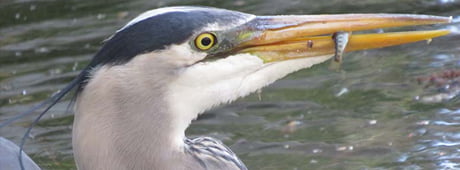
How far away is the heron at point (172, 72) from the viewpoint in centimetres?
346

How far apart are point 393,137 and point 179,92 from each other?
197cm

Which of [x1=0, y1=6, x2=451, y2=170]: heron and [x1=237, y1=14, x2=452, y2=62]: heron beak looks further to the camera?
[x1=237, y1=14, x2=452, y2=62]: heron beak

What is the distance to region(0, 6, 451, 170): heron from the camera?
11.4 ft

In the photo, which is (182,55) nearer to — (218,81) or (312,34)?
(218,81)

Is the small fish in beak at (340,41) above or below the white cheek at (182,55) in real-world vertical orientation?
above

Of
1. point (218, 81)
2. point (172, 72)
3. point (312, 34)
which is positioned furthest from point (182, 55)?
point (312, 34)

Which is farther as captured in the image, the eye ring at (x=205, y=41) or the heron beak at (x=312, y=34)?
the heron beak at (x=312, y=34)

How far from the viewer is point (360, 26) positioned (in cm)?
→ 365

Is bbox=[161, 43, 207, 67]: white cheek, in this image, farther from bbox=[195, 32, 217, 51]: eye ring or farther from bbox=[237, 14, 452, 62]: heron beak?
bbox=[237, 14, 452, 62]: heron beak

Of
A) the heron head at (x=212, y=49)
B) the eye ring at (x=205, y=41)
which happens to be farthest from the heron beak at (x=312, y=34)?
the eye ring at (x=205, y=41)

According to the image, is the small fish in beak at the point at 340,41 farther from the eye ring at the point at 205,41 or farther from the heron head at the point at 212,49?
the eye ring at the point at 205,41

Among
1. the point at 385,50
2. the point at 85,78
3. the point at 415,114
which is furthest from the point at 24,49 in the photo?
the point at 85,78

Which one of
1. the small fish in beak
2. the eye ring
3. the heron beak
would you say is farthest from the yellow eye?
the small fish in beak

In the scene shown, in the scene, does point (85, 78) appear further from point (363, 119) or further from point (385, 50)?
point (385, 50)
